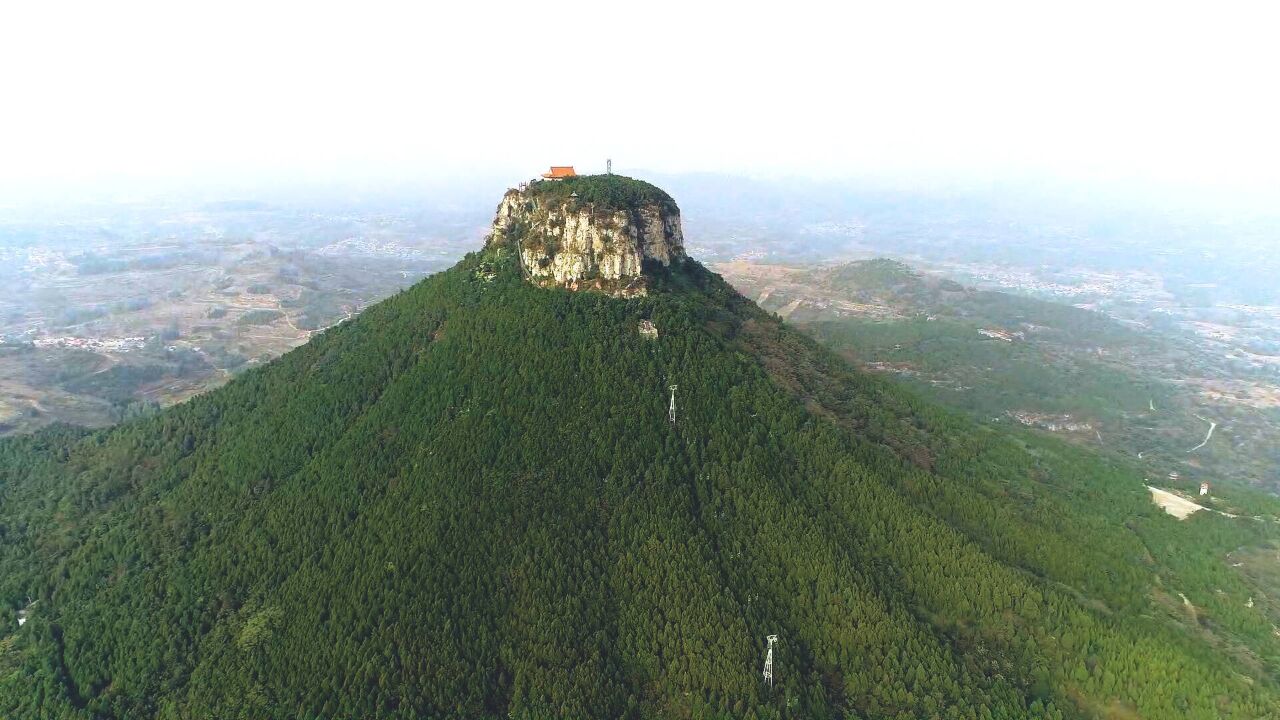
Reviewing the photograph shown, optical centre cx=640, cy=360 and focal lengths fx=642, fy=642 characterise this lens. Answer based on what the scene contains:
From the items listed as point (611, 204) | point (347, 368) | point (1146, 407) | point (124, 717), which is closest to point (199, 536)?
point (124, 717)

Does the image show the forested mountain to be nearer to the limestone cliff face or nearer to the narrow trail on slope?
the limestone cliff face

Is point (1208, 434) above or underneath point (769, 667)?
underneath

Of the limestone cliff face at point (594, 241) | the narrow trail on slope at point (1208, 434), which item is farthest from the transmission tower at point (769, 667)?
the narrow trail on slope at point (1208, 434)

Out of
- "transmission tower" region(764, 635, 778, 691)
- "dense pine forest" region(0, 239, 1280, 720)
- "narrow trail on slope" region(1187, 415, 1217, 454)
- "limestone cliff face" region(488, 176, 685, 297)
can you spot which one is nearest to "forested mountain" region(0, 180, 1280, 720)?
"dense pine forest" region(0, 239, 1280, 720)

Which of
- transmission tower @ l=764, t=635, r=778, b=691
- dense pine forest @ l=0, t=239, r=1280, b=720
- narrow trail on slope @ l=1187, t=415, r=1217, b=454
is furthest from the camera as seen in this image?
narrow trail on slope @ l=1187, t=415, r=1217, b=454

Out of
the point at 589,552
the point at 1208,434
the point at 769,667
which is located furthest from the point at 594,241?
the point at 1208,434

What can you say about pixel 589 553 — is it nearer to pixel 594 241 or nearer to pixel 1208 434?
pixel 594 241
